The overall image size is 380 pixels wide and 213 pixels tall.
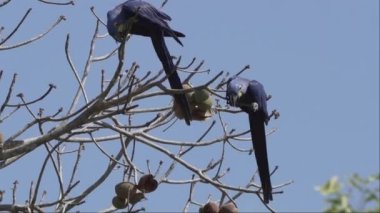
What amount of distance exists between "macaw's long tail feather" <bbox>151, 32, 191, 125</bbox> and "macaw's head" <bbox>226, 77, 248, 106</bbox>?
386 mm

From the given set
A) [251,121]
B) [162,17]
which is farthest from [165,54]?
[251,121]

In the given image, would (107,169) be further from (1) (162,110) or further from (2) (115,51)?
(2) (115,51)

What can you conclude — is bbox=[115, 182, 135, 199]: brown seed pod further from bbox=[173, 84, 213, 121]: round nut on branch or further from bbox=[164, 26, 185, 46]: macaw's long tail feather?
bbox=[164, 26, 185, 46]: macaw's long tail feather

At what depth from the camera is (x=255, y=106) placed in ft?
20.1

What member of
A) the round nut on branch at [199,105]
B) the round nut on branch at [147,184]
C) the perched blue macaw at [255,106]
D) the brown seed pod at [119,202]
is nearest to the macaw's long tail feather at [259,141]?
the perched blue macaw at [255,106]

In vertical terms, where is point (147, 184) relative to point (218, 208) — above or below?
above

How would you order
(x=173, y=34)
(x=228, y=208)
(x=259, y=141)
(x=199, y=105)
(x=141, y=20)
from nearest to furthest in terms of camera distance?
(x=228, y=208), (x=199, y=105), (x=173, y=34), (x=141, y=20), (x=259, y=141)

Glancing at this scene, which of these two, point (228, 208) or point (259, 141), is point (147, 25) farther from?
point (228, 208)

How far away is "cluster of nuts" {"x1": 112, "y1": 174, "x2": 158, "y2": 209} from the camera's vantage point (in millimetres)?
5410

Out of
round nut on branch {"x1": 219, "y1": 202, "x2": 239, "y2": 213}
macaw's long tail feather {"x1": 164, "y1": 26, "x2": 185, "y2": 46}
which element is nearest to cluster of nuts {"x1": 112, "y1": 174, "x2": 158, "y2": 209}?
round nut on branch {"x1": 219, "y1": 202, "x2": 239, "y2": 213}

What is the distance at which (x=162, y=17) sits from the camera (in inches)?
242

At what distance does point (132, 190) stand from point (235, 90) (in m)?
1.04

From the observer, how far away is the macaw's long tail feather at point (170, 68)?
17.8 feet

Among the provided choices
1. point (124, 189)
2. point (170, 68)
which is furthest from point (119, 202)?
point (170, 68)
